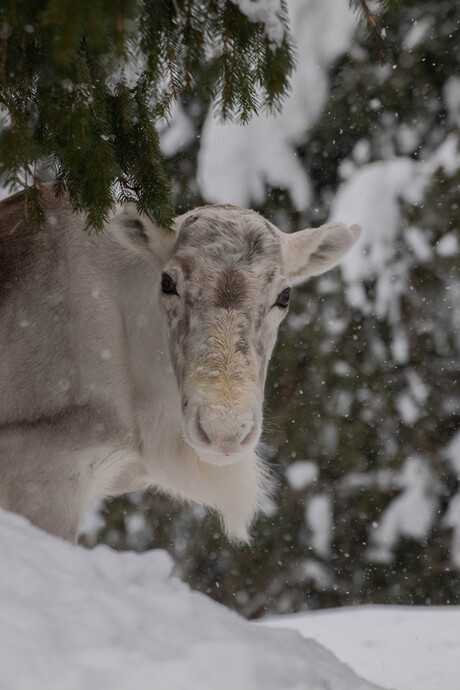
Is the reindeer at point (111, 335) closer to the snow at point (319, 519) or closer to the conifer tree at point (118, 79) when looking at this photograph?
the conifer tree at point (118, 79)

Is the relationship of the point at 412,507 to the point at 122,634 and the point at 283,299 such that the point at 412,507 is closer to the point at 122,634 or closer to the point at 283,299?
the point at 283,299

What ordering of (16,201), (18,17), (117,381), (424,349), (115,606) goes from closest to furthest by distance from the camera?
(115,606) → (18,17) → (117,381) → (16,201) → (424,349)

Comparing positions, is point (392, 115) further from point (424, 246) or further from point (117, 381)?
point (117, 381)

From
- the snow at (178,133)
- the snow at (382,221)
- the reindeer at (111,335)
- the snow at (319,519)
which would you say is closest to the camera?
the reindeer at (111,335)

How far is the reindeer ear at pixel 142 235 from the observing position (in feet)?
13.8

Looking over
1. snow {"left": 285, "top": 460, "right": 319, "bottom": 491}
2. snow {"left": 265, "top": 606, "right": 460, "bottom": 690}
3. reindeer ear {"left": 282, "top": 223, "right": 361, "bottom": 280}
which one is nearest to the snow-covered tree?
snow {"left": 285, "top": 460, "right": 319, "bottom": 491}

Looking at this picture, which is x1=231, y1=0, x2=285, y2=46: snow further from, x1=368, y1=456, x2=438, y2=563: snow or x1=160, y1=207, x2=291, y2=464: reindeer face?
x1=368, y1=456, x2=438, y2=563: snow

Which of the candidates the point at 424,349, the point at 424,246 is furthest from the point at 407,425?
the point at 424,246

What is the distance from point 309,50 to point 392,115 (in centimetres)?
105

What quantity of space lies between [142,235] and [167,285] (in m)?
0.40

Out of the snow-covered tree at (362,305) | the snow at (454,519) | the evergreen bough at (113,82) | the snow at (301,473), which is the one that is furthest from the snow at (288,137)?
the evergreen bough at (113,82)

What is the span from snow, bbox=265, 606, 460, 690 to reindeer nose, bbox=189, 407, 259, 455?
91.8 inches

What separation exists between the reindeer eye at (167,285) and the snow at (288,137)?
4.55m

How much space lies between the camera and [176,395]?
4.37 m
